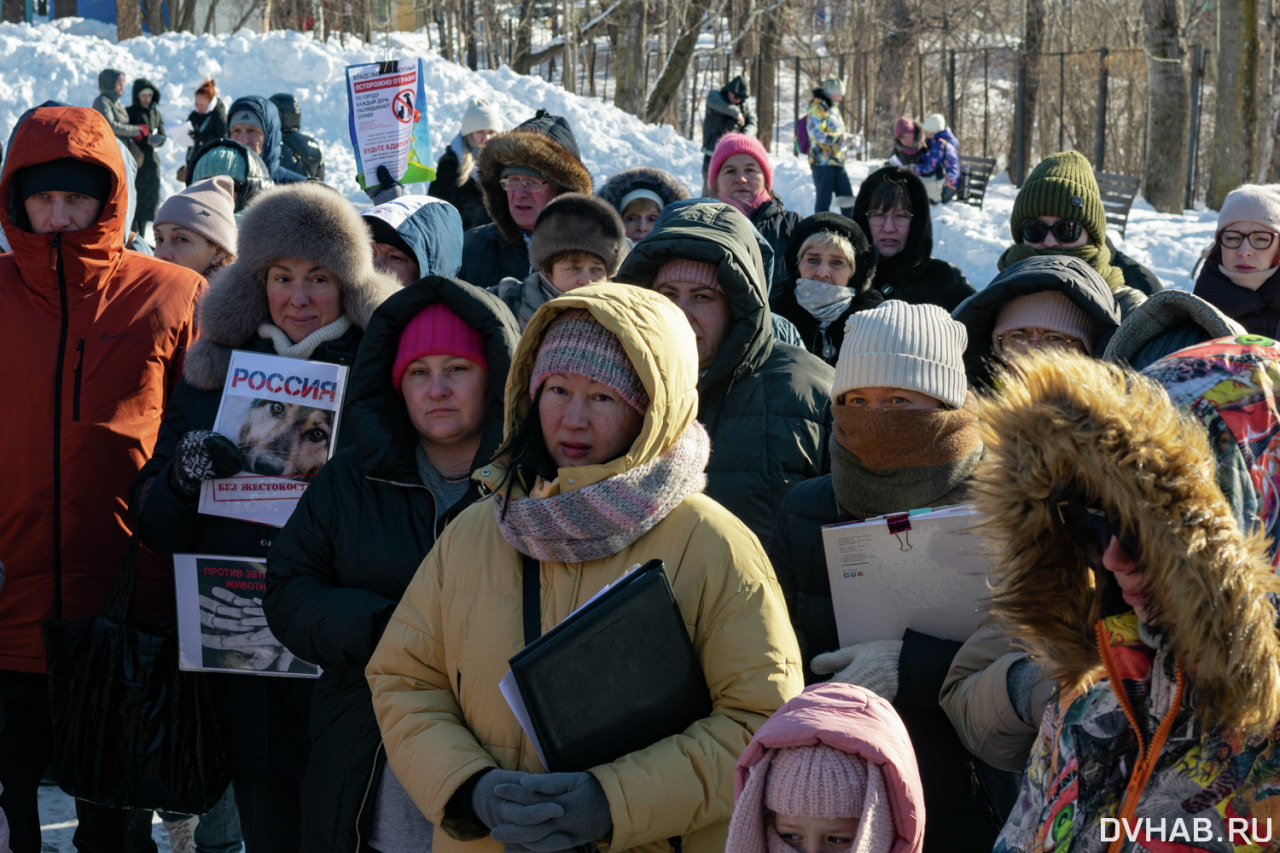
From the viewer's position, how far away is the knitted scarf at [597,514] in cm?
234

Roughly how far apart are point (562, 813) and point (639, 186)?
4785 millimetres

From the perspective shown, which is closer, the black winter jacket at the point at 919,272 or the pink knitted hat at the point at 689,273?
the pink knitted hat at the point at 689,273

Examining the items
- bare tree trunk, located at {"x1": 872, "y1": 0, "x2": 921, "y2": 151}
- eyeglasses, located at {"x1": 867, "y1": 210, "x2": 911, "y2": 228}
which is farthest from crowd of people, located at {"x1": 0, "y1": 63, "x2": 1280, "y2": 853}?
bare tree trunk, located at {"x1": 872, "y1": 0, "x2": 921, "y2": 151}

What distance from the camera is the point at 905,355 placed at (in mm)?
2820

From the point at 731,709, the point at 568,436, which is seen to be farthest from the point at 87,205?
the point at 731,709

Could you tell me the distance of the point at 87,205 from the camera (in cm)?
390

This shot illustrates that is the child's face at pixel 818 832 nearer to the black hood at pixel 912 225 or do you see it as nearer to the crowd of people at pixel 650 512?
the crowd of people at pixel 650 512

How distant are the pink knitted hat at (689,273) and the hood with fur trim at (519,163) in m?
2.52

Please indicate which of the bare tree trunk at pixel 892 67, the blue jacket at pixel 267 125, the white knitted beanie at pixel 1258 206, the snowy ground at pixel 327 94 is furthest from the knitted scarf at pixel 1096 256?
the bare tree trunk at pixel 892 67

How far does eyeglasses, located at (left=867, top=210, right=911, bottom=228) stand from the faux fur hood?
4365 mm

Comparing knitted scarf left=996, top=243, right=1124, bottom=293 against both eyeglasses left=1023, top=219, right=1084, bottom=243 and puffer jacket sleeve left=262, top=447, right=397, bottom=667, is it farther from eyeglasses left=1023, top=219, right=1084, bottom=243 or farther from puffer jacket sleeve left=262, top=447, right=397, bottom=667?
puffer jacket sleeve left=262, top=447, right=397, bottom=667

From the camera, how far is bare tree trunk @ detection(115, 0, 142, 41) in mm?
22719

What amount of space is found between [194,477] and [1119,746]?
2.44 metres

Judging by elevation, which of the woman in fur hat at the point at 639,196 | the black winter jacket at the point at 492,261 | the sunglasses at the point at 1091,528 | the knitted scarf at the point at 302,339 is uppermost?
the woman in fur hat at the point at 639,196
